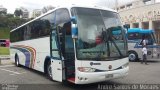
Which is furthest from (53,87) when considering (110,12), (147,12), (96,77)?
(147,12)

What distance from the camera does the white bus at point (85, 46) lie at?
920 cm

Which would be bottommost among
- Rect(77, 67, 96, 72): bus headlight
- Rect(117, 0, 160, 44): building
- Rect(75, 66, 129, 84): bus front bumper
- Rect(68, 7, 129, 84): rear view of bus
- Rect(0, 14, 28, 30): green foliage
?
Rect(75, 66, 129, 84): bus front bumper

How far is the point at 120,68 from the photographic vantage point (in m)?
10.0

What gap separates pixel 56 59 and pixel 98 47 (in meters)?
2.01

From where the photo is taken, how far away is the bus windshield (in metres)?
9.28

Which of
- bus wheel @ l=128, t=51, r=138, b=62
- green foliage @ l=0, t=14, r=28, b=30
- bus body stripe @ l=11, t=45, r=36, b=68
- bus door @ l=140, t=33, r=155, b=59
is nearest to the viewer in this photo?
bus body stripe @ l=11, t=45, r=36, b=68

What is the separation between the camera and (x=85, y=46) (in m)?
9.27

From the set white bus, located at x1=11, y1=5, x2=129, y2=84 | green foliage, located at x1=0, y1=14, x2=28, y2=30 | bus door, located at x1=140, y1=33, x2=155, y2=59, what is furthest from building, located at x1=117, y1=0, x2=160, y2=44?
green foliage, located at x1=0, y1=14, x2=28, y2=30

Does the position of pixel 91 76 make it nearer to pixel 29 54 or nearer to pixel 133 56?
pixel 29 54

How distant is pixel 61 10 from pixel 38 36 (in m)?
3.16

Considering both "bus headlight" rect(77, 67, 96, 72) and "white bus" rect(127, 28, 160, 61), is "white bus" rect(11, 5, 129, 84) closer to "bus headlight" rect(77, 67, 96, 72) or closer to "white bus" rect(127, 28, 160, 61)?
"bus headlight" rect(77, 67, 96, 72)

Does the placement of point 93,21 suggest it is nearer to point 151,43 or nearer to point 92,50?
point 92,50

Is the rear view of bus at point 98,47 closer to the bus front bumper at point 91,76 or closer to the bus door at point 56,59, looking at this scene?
the bus front bumper at point 91,76

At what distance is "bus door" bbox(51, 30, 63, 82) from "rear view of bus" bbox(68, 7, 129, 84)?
0.76 meters
